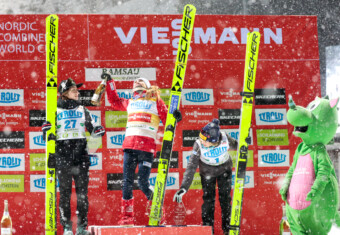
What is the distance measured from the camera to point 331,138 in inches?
202

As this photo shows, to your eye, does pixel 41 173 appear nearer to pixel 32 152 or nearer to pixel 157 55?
pixel 32 152

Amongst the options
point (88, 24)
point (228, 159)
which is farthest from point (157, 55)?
point (228, 159)

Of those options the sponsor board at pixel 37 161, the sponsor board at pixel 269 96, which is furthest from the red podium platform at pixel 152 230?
the sponsor board at pixel 269 96

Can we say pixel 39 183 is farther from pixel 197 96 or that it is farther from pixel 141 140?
pixel 197 96

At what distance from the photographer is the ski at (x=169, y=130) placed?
589 centimetres

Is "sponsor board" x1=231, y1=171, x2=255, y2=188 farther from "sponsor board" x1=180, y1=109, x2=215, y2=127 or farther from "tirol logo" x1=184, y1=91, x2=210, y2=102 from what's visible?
"tirol logo" x1=184, y1=91, x2=210, y2=102

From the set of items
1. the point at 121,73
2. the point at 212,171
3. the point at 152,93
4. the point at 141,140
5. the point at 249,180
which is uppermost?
the point at 121,73

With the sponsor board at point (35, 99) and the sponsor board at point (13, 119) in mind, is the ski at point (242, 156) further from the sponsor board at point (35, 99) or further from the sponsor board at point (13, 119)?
the sponsor board at point (13, 119)

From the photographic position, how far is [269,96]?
7.39m

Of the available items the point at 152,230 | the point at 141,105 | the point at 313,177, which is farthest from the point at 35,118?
the point at 313,177

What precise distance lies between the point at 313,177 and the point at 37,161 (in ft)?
11.4

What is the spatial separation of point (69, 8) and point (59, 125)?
10754mm

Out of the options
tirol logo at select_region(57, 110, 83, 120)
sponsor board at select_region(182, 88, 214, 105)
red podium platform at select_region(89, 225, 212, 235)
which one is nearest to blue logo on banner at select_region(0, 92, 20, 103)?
tirol logo at select_region(57, 110, 83, 120)

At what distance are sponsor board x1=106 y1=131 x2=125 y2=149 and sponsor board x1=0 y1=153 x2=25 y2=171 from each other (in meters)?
1.03
